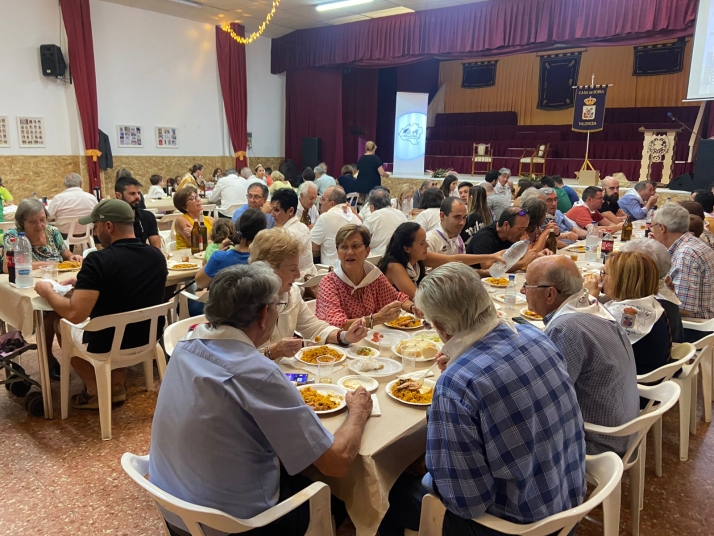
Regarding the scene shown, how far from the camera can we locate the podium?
1116 cm

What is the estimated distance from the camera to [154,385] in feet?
12.3

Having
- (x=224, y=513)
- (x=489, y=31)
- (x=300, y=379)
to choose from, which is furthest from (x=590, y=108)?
(x=224, y=513)

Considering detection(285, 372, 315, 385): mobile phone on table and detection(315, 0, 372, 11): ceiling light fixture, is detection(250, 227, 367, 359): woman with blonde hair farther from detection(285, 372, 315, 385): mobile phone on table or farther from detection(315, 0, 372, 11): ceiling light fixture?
detection(315, 0, 372, 11): ceiling light fixture

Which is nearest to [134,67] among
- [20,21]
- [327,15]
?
[20,21]

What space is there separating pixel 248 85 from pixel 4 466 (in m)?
11.6

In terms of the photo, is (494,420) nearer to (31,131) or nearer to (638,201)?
(638,201)

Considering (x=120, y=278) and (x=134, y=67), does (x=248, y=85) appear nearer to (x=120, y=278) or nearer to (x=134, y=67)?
(x=134, y=67)

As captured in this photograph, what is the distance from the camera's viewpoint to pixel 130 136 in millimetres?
10734

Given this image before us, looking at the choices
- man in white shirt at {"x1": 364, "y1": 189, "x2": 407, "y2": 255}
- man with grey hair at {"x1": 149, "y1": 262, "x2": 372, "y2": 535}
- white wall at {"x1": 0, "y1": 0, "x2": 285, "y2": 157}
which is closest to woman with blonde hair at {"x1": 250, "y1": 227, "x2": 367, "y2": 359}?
man with grey hair at {"x1": 149, "y1": 262, "x2": 372, "y2": 535}

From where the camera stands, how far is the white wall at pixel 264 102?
13094mm

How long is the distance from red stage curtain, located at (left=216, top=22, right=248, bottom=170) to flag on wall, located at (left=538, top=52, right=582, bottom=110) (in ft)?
26.5

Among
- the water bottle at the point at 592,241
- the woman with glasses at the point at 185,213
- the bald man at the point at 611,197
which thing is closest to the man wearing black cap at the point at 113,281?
the woman with glasses at the point at 185,213

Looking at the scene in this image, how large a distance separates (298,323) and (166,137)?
985cm

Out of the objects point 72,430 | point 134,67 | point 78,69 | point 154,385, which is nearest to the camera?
point 72,430
